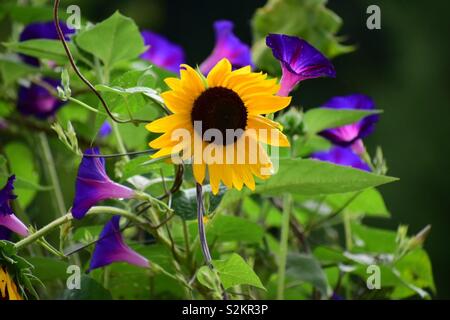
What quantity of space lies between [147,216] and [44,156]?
228 mm

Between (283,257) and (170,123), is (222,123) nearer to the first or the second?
(170,123)

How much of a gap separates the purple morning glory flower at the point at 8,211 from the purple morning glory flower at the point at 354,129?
0.77 ft

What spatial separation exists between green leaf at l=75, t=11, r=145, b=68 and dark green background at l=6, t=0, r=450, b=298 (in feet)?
7.64

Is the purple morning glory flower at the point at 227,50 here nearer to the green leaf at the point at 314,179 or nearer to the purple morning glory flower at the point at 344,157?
the purple morning glory flower at the point at 344,157

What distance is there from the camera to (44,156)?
72 cm

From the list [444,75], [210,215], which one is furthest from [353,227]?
[444,75]

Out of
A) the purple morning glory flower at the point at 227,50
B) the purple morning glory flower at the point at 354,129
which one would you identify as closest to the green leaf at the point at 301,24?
the purple morning glory flower at the point at 227,50

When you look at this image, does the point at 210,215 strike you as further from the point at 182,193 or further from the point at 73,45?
the point at 73,45

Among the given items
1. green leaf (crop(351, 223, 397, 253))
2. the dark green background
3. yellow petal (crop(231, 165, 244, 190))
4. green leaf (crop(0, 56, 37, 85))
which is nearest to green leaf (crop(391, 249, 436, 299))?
green leaf (crop(351, 223, 397, 253))

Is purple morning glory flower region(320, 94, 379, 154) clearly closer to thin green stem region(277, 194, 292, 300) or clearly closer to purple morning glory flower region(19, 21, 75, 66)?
thin green stem region(277, 194, 292, 300)

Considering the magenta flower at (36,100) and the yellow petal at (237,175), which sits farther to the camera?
the magenta flower at (36,100)

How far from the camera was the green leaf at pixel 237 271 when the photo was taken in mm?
424
